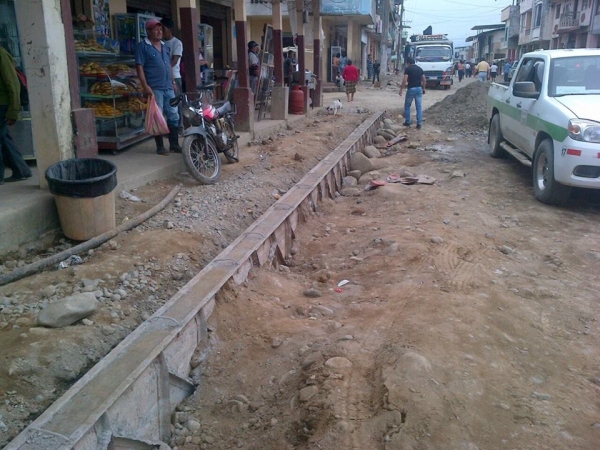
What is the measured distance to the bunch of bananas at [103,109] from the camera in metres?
7.87

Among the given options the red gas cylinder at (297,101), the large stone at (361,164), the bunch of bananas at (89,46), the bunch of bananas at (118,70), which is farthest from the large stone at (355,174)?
the red gas cylinder at (297,101)

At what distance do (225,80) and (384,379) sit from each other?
10.6m

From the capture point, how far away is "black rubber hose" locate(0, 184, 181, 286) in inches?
165

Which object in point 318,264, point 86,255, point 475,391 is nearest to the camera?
point 475,391

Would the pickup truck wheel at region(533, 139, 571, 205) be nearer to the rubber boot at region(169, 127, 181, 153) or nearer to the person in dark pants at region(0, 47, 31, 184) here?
the rubber boot at region(169, 127, 181, 153)

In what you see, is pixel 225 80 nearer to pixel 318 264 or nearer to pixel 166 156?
pixel 166 156

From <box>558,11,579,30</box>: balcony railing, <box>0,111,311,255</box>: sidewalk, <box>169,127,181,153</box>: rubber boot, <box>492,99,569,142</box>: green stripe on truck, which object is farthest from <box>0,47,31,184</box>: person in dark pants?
<box>558,11,579,30</box>: balcony railing

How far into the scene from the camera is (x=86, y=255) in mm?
4809

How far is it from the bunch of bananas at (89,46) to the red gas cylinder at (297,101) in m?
6.89

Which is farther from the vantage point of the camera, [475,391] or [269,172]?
[269,172]

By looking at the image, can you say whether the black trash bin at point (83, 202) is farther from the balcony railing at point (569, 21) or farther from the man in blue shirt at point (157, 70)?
the balcony railing at point (569, 21)

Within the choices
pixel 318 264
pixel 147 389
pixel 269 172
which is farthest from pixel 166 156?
pixel 147 389

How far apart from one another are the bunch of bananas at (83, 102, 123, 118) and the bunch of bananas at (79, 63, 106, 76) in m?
0.42

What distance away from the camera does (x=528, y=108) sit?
25.6ft
